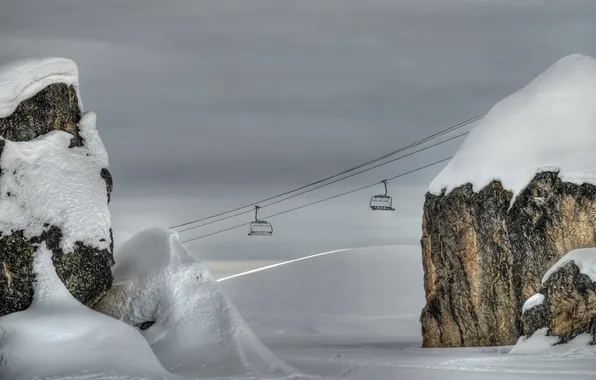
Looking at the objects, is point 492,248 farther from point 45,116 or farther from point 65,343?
point 65,343

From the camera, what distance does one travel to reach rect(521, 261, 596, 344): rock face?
29.1 meters

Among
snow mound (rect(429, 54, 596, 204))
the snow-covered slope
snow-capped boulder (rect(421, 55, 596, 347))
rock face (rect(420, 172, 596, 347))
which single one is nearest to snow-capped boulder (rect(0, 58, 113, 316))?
rock face (rect(420, 172, 596, 347))

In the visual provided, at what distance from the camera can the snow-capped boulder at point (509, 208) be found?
34094 mm

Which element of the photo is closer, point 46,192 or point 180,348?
Answer: point 46,192

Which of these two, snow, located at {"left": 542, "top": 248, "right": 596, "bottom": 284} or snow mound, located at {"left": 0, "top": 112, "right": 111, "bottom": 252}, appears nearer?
snow mound, located at {"left": 0, "top": 112, "right": 111, "bottom": 252}

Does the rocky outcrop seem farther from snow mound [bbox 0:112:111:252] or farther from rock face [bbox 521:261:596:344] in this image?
rock face [bbox 521:261:596:344]

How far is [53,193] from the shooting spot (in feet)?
83.5

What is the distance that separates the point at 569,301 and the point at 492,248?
6854mm

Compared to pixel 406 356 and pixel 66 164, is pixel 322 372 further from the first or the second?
pixel 66 164

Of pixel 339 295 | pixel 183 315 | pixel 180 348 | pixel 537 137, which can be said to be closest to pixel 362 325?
pixel 339 295

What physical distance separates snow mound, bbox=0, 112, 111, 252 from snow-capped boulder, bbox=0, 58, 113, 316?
22 mm

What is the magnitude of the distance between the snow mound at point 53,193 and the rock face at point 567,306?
1194cm

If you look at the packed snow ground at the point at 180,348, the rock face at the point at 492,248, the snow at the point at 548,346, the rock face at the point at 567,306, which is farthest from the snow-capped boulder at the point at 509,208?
the snow at the point at 548,346

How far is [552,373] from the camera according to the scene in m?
23.9
